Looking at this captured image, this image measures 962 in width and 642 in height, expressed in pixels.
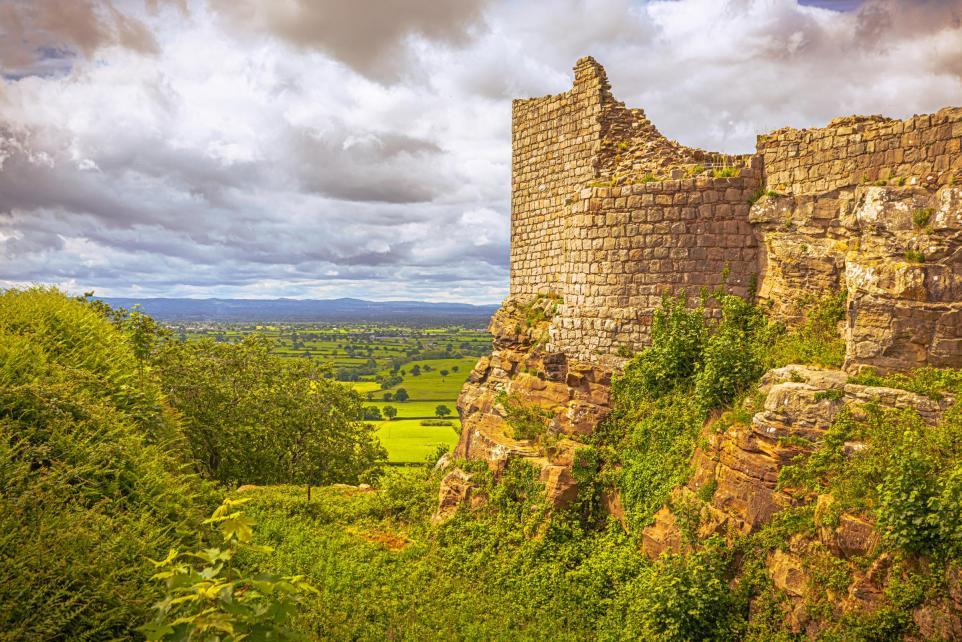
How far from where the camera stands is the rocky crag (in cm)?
880

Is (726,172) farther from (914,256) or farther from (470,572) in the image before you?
(470,572)

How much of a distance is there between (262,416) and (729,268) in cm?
1944

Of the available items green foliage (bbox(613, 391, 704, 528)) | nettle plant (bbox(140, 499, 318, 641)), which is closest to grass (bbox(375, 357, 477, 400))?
green foliage (bbox(613, 391, 704, 528))

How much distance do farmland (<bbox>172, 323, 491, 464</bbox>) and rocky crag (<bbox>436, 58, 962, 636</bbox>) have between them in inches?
201

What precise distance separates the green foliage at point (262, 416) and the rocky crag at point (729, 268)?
872cm

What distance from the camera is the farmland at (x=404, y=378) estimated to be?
143 feet

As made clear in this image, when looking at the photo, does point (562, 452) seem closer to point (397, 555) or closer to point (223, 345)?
point (397, 555)

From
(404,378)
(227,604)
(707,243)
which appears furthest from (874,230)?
(404,378)

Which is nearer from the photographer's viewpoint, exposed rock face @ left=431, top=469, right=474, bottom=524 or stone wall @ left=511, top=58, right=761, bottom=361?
stone wall @ left=511, top=58, right=761, bottom=361

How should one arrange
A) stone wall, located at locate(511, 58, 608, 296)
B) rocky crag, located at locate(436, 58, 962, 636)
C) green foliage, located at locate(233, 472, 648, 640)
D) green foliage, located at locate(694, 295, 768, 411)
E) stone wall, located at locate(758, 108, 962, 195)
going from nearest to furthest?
rocky crag, located at locate(436, 58, 962, 636) < stone wall, located at locate(758, 108, 962, 195) < green foliage, located at locate(694, 295, 768, 411) < green foliage, located at locate(233, 472, 648, 640) < stone wall, located at locate(511, 58, 608, 296)

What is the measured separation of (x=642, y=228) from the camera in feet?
42.1

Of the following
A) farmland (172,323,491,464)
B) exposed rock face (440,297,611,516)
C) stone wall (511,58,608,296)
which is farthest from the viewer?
farmland (172,323,491,464)

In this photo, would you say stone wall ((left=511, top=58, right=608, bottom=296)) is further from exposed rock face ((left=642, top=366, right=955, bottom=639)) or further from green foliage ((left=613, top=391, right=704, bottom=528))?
exposed rock face ((left=642, top=366, right=955, bottom=639))

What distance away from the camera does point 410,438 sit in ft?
153
